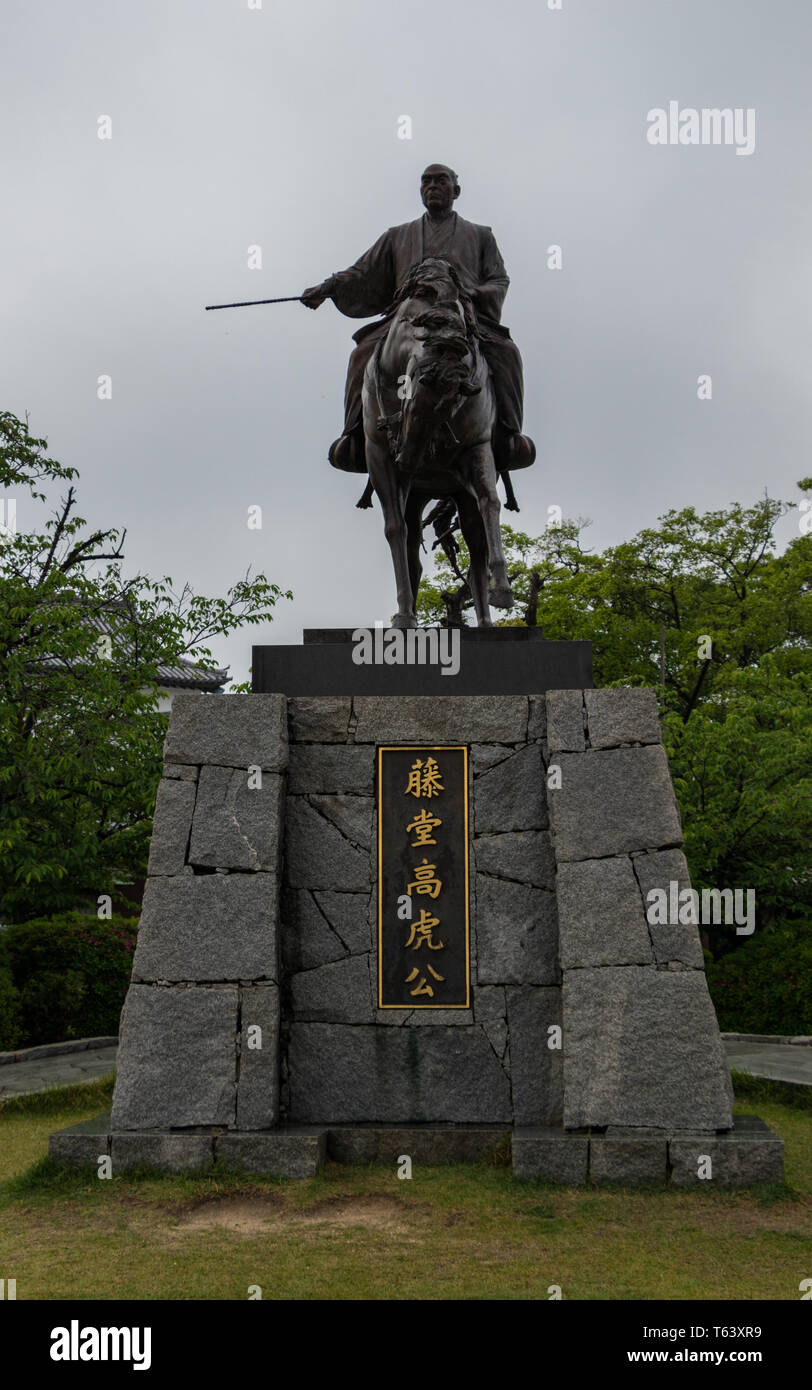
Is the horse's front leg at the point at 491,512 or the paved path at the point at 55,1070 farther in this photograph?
the paved path at the point at 55,1070

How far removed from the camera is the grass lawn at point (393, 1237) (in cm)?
405

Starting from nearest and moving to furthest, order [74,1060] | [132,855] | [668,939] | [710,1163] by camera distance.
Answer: [710,1163], [668,939], [74,1060], [132,855]

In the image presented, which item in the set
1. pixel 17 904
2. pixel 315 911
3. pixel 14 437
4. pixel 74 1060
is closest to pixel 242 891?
pixel 315 911

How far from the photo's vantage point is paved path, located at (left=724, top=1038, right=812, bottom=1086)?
8578mm

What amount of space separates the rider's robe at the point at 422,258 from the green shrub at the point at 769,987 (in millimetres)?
8044

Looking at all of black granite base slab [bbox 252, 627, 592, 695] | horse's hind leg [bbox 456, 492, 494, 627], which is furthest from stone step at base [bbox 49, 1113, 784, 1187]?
horse's hind leg [bbox 456, 492, 494, 627]

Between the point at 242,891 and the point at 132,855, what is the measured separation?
6.14 m

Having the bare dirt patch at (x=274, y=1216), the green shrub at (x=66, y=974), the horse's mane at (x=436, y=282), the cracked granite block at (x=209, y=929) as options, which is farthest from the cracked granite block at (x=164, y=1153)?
the green shrub at (x=66, y=974)

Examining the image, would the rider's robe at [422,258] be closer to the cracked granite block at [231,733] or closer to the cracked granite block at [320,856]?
the cracked granite block at [231,733]

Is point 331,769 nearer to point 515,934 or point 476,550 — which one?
point 515,934

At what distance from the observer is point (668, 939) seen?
18.4ft

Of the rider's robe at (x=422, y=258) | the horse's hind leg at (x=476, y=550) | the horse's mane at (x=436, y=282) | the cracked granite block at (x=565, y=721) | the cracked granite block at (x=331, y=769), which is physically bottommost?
the cracked granite block at (x=331, y=769)

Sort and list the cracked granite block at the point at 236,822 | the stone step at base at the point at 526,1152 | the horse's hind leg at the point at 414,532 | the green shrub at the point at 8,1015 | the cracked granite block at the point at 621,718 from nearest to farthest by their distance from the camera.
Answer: the stone step at base at the point at 526,1152 < the cracked granite block at the point at 236,822 < the cracked granite block at the point at 621,718 < the horse's hind leg at the point at 414,532 < the green shrub at the point at 8,1015

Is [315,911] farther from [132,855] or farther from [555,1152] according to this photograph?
[132,855]
